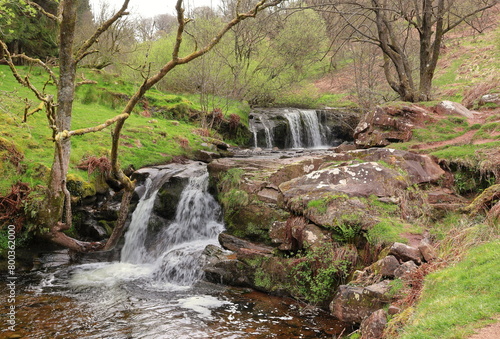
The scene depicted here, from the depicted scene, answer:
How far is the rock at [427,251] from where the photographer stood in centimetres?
538

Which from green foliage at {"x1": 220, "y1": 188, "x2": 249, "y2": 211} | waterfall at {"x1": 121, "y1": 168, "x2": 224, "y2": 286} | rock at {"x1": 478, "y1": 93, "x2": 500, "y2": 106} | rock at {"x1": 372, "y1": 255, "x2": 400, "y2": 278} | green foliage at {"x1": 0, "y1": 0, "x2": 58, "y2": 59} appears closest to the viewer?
rock at {"x1": 372, "y1": 255, "x2": 400, "y2": 278}

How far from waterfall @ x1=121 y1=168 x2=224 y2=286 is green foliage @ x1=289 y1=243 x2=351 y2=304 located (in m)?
2.65

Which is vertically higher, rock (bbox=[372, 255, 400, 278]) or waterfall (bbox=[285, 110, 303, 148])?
waterfall (bbox=[285, 110, 303, 148])

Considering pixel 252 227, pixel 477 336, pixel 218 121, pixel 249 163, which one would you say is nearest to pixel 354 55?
pixel 218 121

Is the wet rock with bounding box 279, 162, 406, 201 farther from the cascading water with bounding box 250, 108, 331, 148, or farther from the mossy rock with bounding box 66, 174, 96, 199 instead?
the cascading water with bounding box 250, 108, 331, 148

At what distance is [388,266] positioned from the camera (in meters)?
5.53

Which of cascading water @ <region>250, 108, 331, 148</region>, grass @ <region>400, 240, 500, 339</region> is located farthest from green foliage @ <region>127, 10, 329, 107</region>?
grass @ <region>400, 240, 500, 339</region>

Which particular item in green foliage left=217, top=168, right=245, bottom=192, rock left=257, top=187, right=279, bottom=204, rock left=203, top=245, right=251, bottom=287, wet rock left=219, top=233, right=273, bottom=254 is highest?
green foliage left=217, top=168, right=245, bottom=192

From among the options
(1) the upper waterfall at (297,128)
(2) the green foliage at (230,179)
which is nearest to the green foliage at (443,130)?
(2) the green foliage at (230,179)

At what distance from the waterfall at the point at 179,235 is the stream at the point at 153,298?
3cm

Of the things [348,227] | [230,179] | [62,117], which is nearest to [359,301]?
[348,227]

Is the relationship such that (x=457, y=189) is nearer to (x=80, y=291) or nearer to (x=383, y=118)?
(x=383, y=118)

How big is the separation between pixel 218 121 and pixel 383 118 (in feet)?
39.3

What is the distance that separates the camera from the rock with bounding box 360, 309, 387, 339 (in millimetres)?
4414
